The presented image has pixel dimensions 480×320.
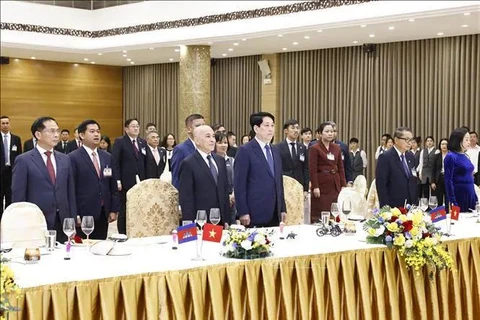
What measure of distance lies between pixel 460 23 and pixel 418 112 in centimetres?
281

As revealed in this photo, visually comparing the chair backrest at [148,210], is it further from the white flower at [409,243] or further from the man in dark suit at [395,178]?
the man in dark suit at [395,178]

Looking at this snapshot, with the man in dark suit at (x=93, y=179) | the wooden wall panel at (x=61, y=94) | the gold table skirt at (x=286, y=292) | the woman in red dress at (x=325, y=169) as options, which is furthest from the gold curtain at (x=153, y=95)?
the gold table skirt at (x=286, y=292)

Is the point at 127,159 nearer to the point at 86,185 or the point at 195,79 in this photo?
the point at 86,185

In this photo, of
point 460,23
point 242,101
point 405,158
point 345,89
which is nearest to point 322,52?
point 345,89

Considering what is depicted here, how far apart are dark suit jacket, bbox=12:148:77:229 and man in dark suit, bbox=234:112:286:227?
126 cm

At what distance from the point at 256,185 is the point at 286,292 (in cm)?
198

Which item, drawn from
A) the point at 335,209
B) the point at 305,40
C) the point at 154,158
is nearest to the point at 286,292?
the point at 335,209

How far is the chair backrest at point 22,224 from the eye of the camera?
16.0 feet

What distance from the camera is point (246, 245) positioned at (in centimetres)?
413

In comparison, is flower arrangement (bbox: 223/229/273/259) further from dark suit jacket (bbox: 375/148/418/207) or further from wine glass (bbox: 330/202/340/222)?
dark suit jacket (bbox: 375/148/418/207)

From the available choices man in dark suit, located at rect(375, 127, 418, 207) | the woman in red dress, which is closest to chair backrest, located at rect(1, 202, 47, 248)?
man in dark suit, located at rect(375, 127, 418, 207)

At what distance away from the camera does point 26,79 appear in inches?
797

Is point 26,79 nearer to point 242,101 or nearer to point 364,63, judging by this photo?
point 242,101

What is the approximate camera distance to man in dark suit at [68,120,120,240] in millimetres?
6523
